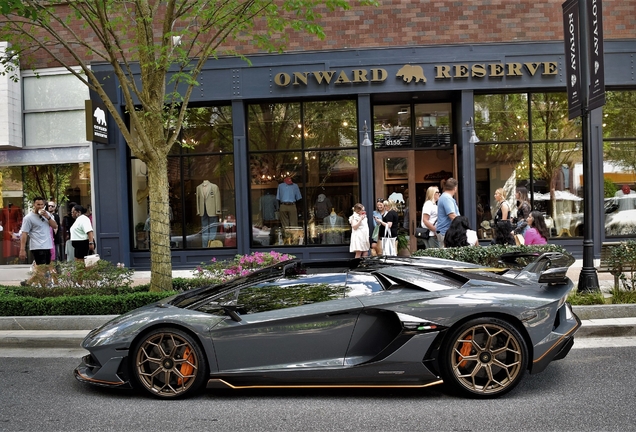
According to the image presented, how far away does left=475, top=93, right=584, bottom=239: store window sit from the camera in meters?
12.9

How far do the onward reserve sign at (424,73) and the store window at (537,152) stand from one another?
68cm

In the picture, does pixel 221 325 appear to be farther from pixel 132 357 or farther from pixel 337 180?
pixel 337 180

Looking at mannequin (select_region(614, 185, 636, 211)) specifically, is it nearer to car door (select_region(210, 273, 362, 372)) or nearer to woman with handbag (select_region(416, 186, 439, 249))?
woman with handbag (select_region(416, 186, 439, 249))

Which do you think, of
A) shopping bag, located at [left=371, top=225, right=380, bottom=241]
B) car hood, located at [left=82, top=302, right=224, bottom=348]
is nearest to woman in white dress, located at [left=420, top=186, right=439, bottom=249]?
shopping bag, located at [left=371, top=225, right=380, bottom=241]

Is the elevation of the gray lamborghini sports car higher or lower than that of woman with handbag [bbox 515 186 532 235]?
lower

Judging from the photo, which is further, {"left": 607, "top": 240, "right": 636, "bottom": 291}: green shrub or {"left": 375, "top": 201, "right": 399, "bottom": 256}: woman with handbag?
{"left": 375, "top": 201, "right": 399, "bottom": 256}: woman with handbag

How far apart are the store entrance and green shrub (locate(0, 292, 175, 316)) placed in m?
7.19

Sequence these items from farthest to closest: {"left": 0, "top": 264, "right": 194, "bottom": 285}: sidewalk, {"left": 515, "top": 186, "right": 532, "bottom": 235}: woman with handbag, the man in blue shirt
A: 1. {"left": 0, "top": 264, "right": 194, "bottom": 285}: sidewalk
2. {"left": 515, "top": 186, "right": 532, "bottom": 235}: woman with handbag
3. the man in blue shirt

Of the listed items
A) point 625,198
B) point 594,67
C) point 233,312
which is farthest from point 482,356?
point 625,198

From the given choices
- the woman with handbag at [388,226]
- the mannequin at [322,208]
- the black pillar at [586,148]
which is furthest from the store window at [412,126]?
the black pillar at [586,148]

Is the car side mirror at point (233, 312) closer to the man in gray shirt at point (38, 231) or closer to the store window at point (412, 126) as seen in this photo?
the man in gray shirt at point (38, 231)

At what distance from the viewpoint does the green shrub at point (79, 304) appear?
7503mm

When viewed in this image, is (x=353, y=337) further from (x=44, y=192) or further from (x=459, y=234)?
(x=44, y=192)

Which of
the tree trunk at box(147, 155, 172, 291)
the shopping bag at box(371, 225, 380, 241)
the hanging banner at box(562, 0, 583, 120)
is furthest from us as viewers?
the shopping bag at box(371, 225, 380, 241)
